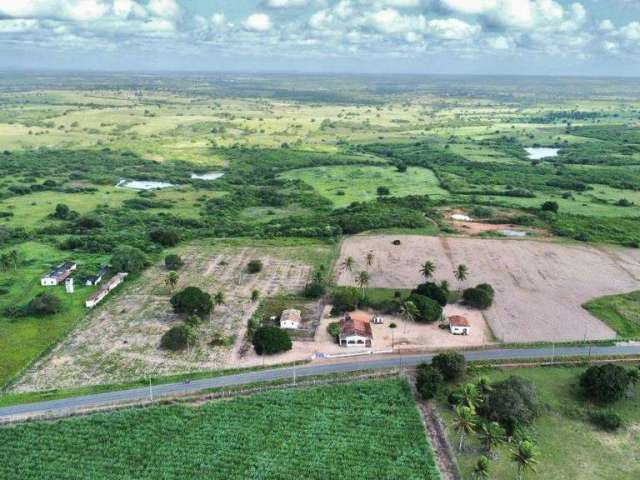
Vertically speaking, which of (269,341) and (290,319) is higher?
(269,341)

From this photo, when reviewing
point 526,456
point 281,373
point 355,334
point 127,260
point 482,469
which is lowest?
point 281,373

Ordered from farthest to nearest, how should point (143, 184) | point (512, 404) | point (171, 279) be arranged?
point (143, 184) → point (171, 279) → point (512, 404)

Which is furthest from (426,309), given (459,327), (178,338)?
(178,338)

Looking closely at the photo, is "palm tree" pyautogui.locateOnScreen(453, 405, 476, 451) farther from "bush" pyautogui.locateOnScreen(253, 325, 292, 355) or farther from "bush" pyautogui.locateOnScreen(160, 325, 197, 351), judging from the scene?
"bush" pyautogui.locateOnScreen(160, 325, 197, 351)

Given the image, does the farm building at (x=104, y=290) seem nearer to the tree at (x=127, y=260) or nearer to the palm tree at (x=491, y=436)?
the tree at (x=127, y=260)

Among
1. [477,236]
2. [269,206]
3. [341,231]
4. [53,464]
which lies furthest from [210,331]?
[269,206]

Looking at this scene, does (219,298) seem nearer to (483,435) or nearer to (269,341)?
(269,341)
